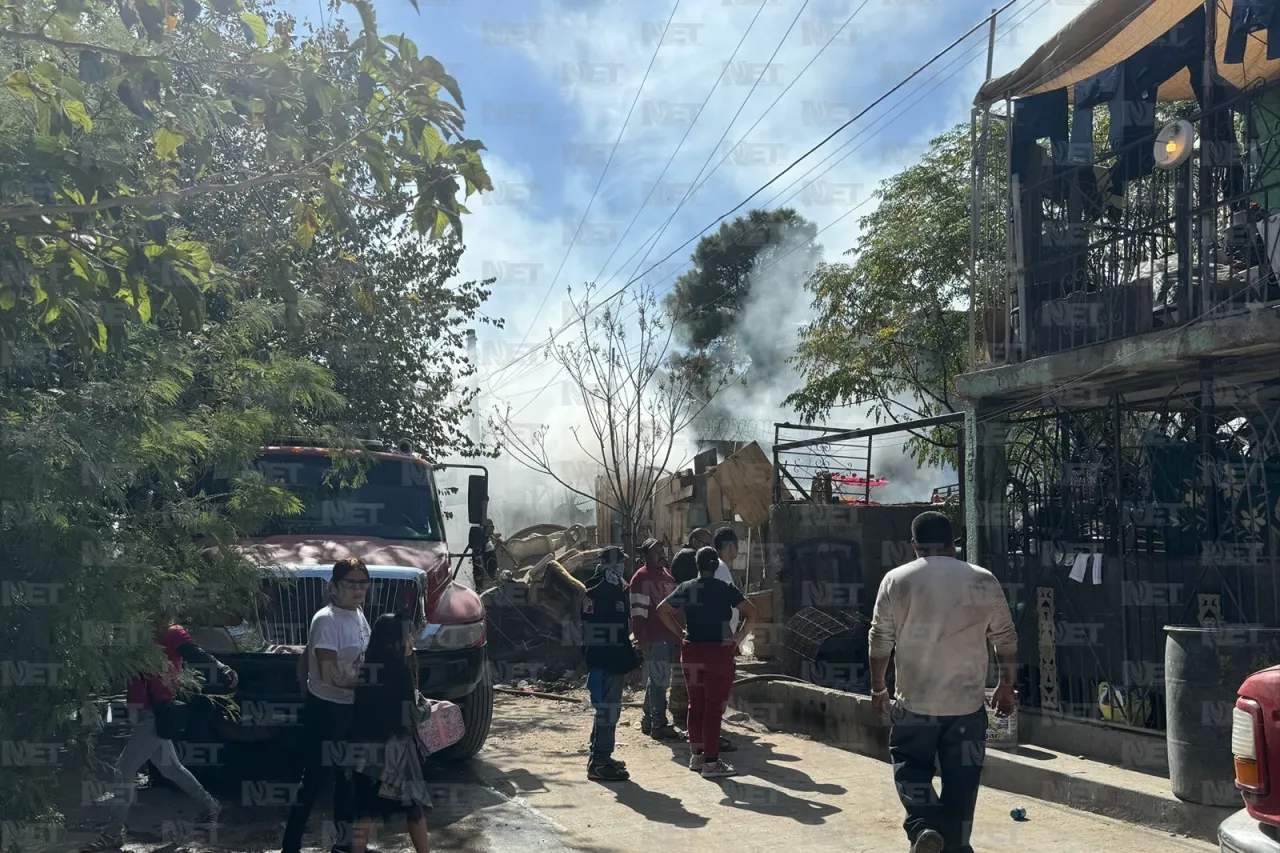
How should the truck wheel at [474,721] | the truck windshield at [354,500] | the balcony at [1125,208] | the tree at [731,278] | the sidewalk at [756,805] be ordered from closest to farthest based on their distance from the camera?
the sidewalk at [756,805]
the balcony at [1125,208]
the truck wheel at [474,721]
the truck windshield at [354,500]
the tree at [731,278]

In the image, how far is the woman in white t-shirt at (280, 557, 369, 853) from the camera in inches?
239

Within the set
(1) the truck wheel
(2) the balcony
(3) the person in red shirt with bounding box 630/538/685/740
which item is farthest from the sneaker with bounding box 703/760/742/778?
(2) the balcony

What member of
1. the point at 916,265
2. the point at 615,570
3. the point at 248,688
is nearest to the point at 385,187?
the point at 248,688

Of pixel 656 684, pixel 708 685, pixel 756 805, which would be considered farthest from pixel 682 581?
pixel 756 805

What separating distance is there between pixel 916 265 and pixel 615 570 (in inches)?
475

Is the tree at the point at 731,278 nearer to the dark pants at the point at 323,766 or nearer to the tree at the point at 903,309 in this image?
the tree at the point at 903,309

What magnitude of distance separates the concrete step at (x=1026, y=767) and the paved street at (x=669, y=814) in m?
0.11

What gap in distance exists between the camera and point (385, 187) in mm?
4660

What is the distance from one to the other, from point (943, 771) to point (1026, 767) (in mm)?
2710

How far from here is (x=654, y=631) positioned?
10.1 m

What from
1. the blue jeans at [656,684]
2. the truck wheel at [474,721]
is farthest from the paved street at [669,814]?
the blue jeans at [656,684]

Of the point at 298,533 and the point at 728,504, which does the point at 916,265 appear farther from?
the point at 298,533

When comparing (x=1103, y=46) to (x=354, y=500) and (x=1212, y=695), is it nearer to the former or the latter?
(x=1212, y=695)

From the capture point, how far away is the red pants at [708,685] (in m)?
8.58
